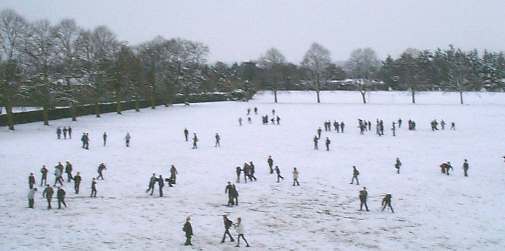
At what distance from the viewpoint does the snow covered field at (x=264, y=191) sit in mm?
18438

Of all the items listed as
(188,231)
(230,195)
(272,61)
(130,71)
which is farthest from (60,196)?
(272,61)

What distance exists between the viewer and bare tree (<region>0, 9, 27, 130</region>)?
4634cm

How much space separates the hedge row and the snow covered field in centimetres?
201

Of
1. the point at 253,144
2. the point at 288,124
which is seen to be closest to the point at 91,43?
the point at 288,124

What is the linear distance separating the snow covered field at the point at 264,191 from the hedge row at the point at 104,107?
2012mm

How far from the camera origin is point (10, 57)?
49.3 m

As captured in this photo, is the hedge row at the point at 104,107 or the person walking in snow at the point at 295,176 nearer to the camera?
the person walking in snow at the point at 295,176

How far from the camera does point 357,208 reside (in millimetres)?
23234

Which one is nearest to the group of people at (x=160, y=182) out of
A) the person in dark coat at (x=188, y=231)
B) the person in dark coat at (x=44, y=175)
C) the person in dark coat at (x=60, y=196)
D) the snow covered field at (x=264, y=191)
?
the snow covered field at (x=264, y=191)

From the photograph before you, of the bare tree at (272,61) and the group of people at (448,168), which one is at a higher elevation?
the bare tree at (272,61)

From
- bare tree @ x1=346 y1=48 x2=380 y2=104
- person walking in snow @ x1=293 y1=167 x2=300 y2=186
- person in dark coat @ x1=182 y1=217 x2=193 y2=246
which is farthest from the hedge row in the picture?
person in dark coat @ x1=182 y1=217 x2=193 y2=246

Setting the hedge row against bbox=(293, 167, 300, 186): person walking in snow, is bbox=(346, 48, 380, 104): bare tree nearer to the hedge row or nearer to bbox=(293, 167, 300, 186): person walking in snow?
the hedge row

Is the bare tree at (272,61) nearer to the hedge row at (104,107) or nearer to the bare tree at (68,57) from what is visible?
the hedge row at (104,107)

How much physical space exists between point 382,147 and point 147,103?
40.6 metres
